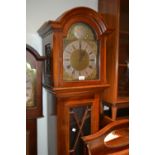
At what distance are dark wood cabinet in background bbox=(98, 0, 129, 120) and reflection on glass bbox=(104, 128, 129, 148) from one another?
6.9 inches

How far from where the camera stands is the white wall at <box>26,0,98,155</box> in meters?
1.79

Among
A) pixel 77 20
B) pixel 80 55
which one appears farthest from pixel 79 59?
pixel 77 20

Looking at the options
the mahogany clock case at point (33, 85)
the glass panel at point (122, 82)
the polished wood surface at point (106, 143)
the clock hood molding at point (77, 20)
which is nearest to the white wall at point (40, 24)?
the mahogany clock case at point (33, 85)

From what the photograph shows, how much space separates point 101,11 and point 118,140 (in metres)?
1.20

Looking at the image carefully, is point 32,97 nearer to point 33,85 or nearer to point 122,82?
point 33,85

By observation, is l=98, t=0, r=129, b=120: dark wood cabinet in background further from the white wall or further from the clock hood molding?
the white wall

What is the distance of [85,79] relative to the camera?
1550 millimetres

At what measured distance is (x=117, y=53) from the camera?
5.57 feet
